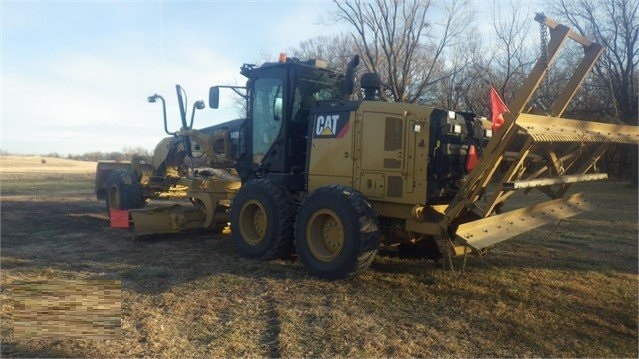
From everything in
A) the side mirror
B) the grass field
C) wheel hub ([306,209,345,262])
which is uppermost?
the side mirror

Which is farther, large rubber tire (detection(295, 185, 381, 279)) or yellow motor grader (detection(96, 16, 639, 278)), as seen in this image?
large rubber tire (detection(295, 185, 381, 279))

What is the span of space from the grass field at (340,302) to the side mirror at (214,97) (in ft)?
7.97

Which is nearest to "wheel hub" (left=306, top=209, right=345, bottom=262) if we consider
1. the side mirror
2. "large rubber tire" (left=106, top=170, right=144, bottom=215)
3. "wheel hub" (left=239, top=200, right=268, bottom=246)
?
"wheel hub" (left=239, top=200, right=268, bottom=246)

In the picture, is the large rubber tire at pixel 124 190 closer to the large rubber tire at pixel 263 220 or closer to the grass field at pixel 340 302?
the grass field at pixel 340 302

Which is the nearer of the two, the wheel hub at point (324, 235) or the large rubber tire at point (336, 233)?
the large rubber tire at point (336, 233)

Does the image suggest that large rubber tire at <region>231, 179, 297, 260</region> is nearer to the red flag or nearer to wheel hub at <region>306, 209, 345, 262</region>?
wheel hub at <region>306, 209, 345, 262</region>

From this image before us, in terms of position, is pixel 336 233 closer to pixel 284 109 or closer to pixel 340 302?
pixel 340 302

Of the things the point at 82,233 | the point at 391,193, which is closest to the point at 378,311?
the point at 391,193

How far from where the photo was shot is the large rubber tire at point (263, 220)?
24.0 feet

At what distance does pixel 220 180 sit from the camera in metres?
9.22

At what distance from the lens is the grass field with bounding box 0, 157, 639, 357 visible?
14.0 ft

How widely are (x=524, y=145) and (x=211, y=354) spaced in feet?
12.1

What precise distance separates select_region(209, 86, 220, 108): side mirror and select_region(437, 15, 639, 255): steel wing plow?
176 inches

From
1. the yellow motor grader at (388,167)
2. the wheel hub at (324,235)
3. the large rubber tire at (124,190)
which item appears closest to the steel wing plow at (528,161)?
the yellow motor grader at (388,167)
